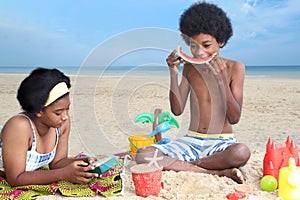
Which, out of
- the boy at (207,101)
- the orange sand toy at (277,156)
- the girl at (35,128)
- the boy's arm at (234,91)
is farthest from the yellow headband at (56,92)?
the orange sand toy at (277,156)

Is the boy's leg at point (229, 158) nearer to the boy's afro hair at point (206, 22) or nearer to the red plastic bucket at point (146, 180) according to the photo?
the red plastic bucket at point (146, 180)

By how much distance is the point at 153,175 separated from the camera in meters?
1.97

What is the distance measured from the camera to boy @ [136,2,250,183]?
2.32 meters

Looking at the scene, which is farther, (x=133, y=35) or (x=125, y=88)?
(x=125, y=88)

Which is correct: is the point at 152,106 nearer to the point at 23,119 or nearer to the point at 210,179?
the point at 210,179

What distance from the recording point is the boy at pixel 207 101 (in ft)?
7.62

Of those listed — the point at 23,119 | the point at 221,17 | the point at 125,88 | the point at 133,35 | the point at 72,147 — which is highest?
the point at 221,17

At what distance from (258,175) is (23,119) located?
1.49 meters

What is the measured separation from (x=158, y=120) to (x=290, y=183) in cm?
104

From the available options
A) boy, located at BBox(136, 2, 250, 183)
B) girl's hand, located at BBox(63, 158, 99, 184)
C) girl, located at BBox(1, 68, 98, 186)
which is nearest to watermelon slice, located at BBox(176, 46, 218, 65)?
boy, located at BBox(136, 2, 250, 183)

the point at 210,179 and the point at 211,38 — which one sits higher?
the point at 211,38

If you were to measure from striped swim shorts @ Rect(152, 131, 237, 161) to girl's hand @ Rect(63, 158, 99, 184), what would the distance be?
0.62 m

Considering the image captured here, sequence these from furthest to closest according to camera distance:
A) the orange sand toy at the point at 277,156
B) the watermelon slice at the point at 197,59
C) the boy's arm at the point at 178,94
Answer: the boy's arm at the point at 178,94
the watermelon slice at the point at 197,59
the orange sand toy at the point at 277,156

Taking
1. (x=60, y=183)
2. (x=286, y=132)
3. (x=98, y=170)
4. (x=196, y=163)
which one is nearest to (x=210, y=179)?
(x=196, y=163)
